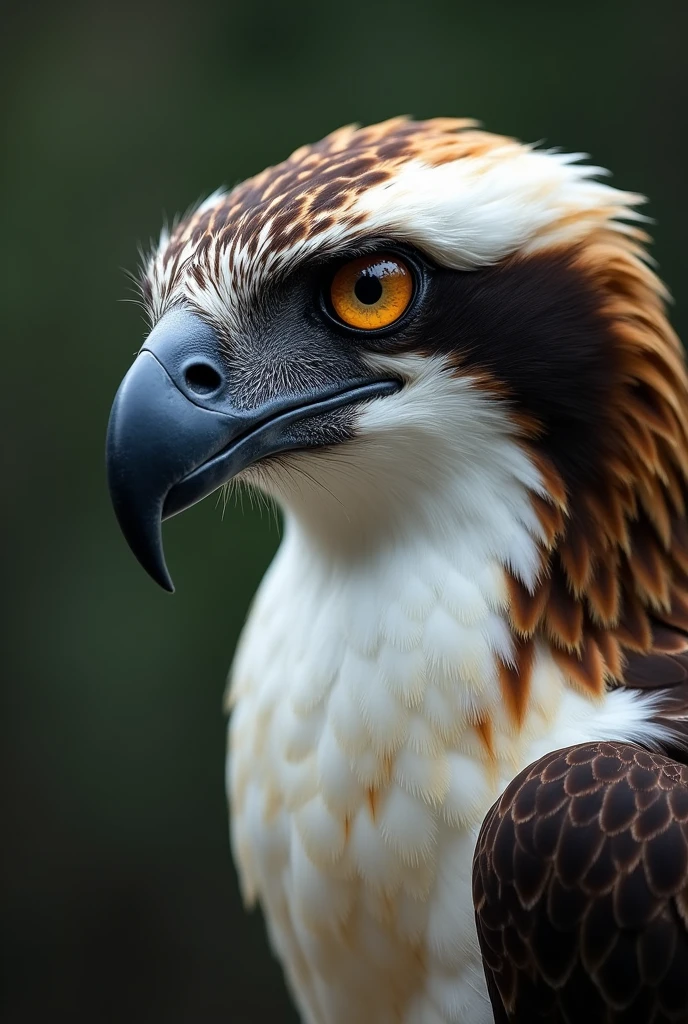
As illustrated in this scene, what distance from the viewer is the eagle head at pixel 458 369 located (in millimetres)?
1802

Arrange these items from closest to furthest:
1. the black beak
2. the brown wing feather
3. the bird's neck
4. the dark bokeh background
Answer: the brown wing feather
the black beak
the bird's neck
the dark bokeh background

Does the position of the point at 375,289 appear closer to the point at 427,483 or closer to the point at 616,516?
the point at 427,483

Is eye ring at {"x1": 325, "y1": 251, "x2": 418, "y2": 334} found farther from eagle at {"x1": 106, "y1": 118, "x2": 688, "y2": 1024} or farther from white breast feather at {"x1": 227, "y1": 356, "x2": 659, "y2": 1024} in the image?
white breast feather at {"x1": 227, "y1": 356, "x2": 659, "y2": 1024}

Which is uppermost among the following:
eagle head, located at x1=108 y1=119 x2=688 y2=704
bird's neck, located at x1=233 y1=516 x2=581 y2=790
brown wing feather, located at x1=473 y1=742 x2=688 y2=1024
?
eagle head, located at x1=108 y1=119 x2=688 y2=704

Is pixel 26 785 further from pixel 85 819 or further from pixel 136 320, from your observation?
pixel 136 320

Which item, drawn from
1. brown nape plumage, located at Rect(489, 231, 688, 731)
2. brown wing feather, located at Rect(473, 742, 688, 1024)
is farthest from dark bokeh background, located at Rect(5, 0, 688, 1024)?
brown wing feather, located at Rect(473, 742, 688, 1024)

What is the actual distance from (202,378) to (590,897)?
2.85 ft

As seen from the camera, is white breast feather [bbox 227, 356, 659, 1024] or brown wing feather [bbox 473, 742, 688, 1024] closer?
brown wing feather [bbox 473, 742, 688, 1024]

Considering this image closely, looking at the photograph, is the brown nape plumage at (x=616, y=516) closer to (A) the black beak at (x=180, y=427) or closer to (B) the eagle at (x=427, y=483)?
(B) the eagle at (x=427, y=483)

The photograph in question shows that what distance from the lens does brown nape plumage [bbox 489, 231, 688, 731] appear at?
1819 mm

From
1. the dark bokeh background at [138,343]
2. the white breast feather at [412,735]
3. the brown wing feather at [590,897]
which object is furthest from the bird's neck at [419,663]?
the dark bokeh background at [138,343]

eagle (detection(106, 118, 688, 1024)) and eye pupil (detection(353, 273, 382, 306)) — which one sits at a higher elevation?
eye pupil (detection(353, 273, 382, 306))

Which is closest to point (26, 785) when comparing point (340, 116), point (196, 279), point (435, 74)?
point (340, 116)

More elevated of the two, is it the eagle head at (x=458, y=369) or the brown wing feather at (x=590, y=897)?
the eagle head at (x=458, y=369)
